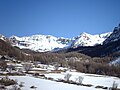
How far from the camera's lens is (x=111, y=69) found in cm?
17150

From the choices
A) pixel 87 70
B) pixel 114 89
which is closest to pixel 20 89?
pixel 114 89

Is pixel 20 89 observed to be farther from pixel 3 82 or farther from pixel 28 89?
pixel 3 82

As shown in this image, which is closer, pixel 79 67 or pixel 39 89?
pixel 39 89

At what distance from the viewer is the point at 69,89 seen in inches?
2388

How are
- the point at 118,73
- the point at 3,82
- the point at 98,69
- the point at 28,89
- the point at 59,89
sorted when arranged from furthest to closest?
the point at 98,69 → the point at 118,73 → the point at 3,82 → the point at 59,89 → the point at 28,89

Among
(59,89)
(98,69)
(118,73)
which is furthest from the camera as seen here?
(98,69)

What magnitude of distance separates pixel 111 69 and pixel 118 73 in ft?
32.3

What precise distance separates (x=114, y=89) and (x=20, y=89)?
97.6ft

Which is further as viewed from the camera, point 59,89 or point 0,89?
point 59,89

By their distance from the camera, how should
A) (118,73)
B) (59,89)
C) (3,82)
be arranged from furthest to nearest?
1. (118,73)
2. (3,82)
3. (59,89)

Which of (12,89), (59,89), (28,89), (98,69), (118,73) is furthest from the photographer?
(98,69)

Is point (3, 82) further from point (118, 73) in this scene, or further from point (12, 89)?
point (118, 73)

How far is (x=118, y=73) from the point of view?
162125 mm

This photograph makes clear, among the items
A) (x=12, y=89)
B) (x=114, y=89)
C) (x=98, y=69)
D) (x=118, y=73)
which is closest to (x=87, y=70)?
(x=98, y=69)
